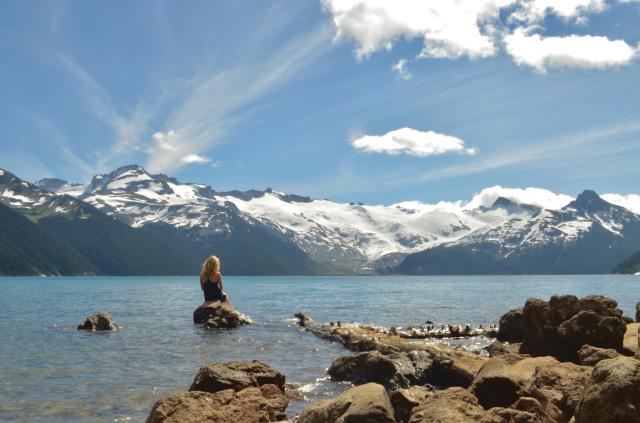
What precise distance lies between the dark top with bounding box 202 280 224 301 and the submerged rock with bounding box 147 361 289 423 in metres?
25.8

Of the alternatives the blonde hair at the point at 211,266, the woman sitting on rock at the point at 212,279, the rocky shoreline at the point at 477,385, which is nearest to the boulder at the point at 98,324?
the woman sitting on rock at the point at 212,279

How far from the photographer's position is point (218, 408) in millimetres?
16547

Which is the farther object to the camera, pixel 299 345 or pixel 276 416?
pixel 299 345

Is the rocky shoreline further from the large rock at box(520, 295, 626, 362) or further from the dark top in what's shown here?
the dark top

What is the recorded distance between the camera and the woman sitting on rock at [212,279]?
44281mm

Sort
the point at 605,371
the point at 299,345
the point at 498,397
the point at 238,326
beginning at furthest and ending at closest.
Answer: the point at 238,326 → the point at 299,345 → the point at 498,397 → the point at 605,371

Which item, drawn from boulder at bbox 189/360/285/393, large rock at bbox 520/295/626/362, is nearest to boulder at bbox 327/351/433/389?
boulder at bbox 189/360/285/393

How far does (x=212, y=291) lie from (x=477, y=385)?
34218 millimetres

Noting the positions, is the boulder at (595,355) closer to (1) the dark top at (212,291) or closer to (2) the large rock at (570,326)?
(2) the large rock at (570,326)

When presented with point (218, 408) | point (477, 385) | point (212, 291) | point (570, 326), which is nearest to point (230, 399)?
point (218, 408)

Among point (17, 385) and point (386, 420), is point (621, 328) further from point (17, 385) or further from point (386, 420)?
point (17, 385)

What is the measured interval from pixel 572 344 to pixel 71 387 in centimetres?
2284

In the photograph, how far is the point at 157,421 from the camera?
1547cm

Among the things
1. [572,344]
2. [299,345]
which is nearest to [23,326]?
[299,345]
